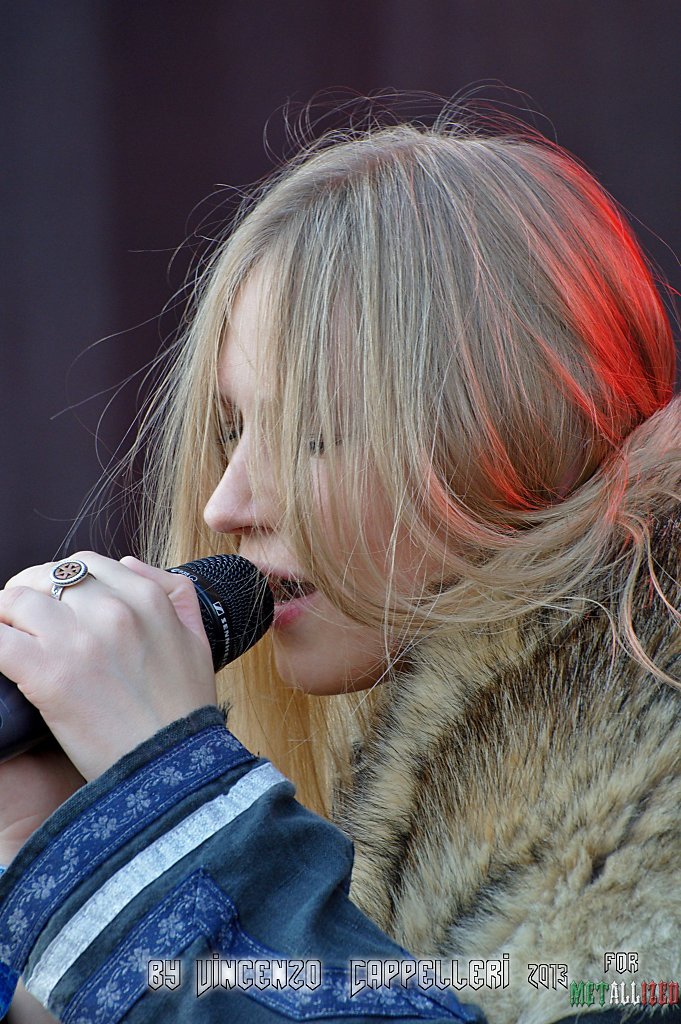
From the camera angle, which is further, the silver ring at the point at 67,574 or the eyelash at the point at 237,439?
the eyelash at the point at 237,439

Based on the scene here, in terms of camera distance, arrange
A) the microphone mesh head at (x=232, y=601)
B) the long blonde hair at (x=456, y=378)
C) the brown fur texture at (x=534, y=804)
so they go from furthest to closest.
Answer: the long blonde hair at (x=456, y=378), the microphone mesh head at (x=232, y=601), the brown fur texture at (x=534, y=804)

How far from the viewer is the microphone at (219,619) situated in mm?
626

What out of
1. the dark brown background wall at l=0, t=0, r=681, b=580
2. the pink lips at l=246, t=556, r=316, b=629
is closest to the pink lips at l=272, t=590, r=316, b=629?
the pink lips at l=246, t=556, r=316, b=629

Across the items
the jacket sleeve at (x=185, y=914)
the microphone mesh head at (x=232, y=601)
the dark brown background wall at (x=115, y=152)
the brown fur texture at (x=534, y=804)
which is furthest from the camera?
the dark brown background wall at (x=115, y=152)

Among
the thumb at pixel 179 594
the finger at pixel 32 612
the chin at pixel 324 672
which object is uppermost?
the finger at pixel 32 612

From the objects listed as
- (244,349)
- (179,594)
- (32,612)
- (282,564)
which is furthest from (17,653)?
(244,349)

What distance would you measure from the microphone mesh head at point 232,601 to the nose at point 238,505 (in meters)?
0.06

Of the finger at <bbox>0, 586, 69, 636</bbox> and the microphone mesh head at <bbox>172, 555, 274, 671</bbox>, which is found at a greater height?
the finger at <bbox>0, 586, 69, 636</bbox>

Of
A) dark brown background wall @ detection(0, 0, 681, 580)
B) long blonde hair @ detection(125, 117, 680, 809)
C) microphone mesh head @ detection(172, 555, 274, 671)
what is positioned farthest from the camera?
dark brown background wall @ detection(0, 0, 681, 580)

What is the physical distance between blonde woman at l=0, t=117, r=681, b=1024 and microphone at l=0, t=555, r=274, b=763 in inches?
1.1

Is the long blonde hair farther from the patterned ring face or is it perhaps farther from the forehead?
the patterned ring face

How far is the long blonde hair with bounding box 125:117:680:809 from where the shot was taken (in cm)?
87

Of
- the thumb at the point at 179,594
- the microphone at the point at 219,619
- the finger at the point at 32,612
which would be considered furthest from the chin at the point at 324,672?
the finger at the point at 32,612

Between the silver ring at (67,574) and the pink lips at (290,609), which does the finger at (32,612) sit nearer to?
the silver ring at (67,574)
